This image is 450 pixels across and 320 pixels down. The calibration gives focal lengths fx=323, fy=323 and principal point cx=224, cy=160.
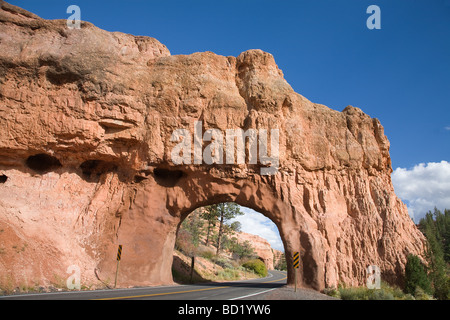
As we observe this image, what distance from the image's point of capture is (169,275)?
2181cm

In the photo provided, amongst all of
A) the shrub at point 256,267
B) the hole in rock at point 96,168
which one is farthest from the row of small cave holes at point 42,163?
the shrub at point 256,267

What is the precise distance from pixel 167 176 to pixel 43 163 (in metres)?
8.23

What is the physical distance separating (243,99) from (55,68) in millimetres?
12369

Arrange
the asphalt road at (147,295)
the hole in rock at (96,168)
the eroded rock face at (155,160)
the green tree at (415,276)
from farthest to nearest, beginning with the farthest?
the hole in rock at (96,168) < the eroded rock face at (155,160) < the green tree at (415,276) < the asphalt road at (147,295)

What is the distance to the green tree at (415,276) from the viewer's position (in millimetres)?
18234

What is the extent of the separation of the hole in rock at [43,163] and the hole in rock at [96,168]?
1645 millimetres

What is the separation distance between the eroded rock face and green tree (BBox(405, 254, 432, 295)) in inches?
31.4

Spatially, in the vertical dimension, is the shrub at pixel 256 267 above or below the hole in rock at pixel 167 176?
below

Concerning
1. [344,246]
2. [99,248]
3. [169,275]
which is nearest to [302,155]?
[344,246]

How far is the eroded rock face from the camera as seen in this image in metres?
19.8

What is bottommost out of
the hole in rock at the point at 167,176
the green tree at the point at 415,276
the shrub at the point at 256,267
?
the shrub at the point at 256,267

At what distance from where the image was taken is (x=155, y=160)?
21344mm

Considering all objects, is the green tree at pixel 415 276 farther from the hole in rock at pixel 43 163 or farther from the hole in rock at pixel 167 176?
the hole in rock at pixel 43 163

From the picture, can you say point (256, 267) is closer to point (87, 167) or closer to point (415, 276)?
point (415, 276)
